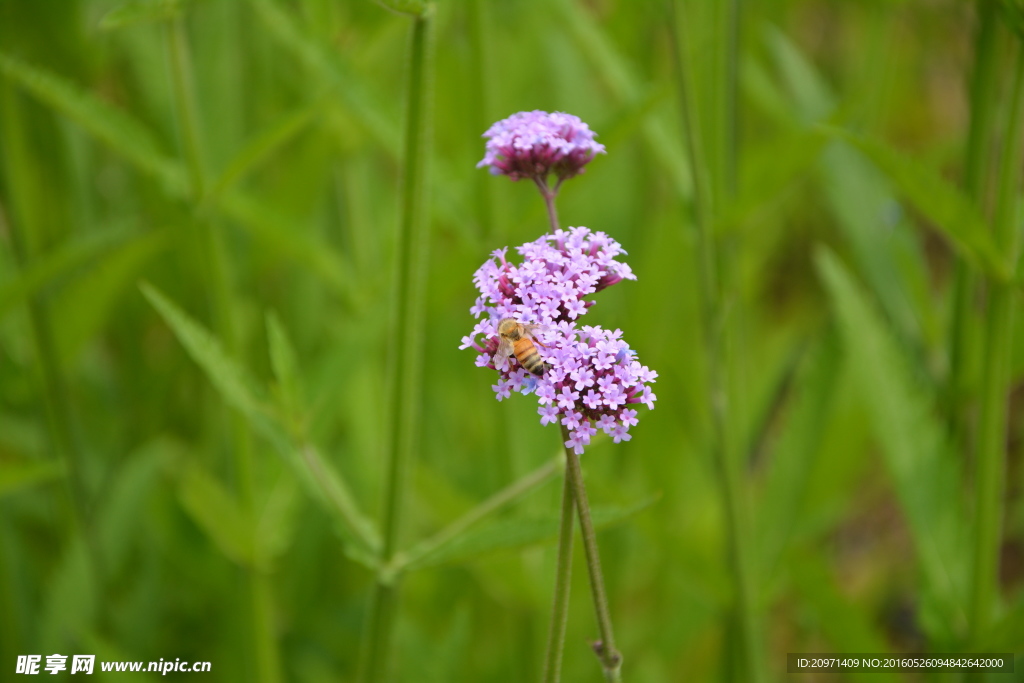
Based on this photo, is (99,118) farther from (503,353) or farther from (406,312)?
(503,353)

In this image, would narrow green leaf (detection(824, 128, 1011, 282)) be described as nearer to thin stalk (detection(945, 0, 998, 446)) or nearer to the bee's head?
thin stalk (detection(945, 0, 998, 446))

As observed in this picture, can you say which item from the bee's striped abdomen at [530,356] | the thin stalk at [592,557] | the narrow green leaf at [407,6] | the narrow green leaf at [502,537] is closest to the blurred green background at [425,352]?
the narrow green leaf at [502,537]

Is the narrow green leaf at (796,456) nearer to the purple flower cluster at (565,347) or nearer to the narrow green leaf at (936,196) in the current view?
the narrow green leaf at (936,196)

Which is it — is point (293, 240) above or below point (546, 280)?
above

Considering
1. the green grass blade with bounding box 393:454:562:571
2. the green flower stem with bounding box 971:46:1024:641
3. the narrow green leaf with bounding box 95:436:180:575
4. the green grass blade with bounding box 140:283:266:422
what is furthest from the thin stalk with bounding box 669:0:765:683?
the narrow green leaf with bounding box 95:436:180:575

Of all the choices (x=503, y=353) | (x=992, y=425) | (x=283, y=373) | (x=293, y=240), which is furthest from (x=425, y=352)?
(x=503, y=353)

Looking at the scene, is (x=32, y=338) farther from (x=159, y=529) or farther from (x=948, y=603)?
(x=948, y=603)
